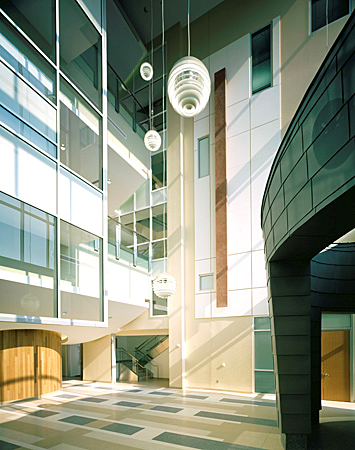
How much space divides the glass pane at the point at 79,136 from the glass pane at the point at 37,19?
853mm

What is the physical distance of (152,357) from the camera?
59.7 feet

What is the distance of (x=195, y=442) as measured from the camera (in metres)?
6.89

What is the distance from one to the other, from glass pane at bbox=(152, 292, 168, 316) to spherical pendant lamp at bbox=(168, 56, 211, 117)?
11.3 metres

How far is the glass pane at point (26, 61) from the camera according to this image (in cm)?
692

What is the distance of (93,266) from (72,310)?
125cm

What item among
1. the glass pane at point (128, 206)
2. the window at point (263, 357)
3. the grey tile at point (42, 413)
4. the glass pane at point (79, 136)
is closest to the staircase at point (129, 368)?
the glass pane at point (128, 206)

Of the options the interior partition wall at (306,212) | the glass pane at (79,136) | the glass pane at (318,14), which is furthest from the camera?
the glass pane at (318,14)

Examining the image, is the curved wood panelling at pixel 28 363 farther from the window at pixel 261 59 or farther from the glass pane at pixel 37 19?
the window at pixel 261 59

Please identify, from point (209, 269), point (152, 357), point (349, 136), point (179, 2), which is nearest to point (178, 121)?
point (179, 2)

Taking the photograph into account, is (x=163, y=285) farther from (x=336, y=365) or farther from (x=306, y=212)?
(x=306, y=212)

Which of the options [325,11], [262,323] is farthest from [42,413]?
[325,11]

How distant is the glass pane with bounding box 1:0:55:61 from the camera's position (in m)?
7.35

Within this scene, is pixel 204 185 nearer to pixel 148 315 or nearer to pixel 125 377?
pixel 148 315

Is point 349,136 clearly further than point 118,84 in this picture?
No
